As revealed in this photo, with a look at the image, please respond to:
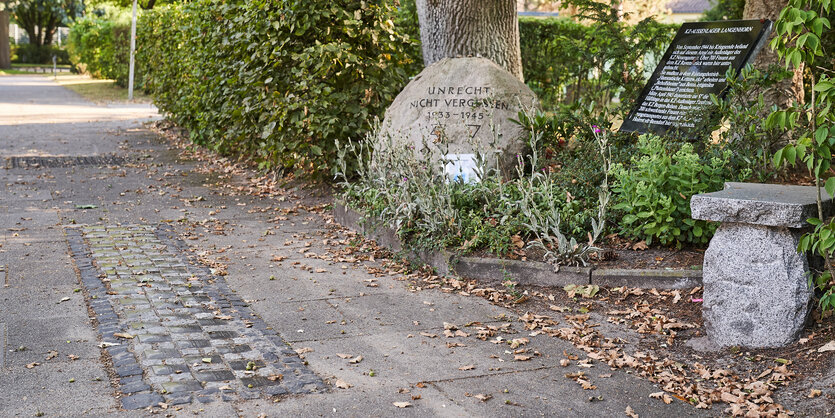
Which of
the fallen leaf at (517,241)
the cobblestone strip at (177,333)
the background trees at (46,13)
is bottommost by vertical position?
the cobblestone strip at (177,333)

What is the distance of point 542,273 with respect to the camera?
595 cm

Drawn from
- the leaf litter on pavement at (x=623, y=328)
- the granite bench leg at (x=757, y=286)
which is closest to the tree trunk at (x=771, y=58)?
the leaf litter on pavement at (x=623, y=328)

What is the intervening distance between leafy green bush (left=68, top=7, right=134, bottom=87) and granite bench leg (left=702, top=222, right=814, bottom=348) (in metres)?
24.4

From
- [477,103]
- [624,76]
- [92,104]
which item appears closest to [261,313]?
[477,103]

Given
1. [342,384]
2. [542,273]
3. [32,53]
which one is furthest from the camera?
[32,53]

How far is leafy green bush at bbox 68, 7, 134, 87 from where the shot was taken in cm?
2894

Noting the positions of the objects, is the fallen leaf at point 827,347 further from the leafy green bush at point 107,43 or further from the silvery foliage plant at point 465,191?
the leafy green bush at point 107,43

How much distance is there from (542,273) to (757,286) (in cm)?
165

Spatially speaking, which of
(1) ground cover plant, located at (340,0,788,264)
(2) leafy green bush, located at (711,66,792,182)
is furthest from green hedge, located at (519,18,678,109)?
(2) leafy green bush, located at (711,66,792,182)

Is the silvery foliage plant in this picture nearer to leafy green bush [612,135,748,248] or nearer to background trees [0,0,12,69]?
leafy green bush [612,135,748,248]

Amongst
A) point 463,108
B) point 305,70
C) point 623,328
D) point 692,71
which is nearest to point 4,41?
point 305,70

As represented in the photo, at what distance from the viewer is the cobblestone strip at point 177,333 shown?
4113mm

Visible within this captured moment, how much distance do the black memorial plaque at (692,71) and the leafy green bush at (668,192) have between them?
1.11 metres

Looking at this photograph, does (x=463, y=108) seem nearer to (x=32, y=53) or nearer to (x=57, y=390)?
(x=57, y=390)
